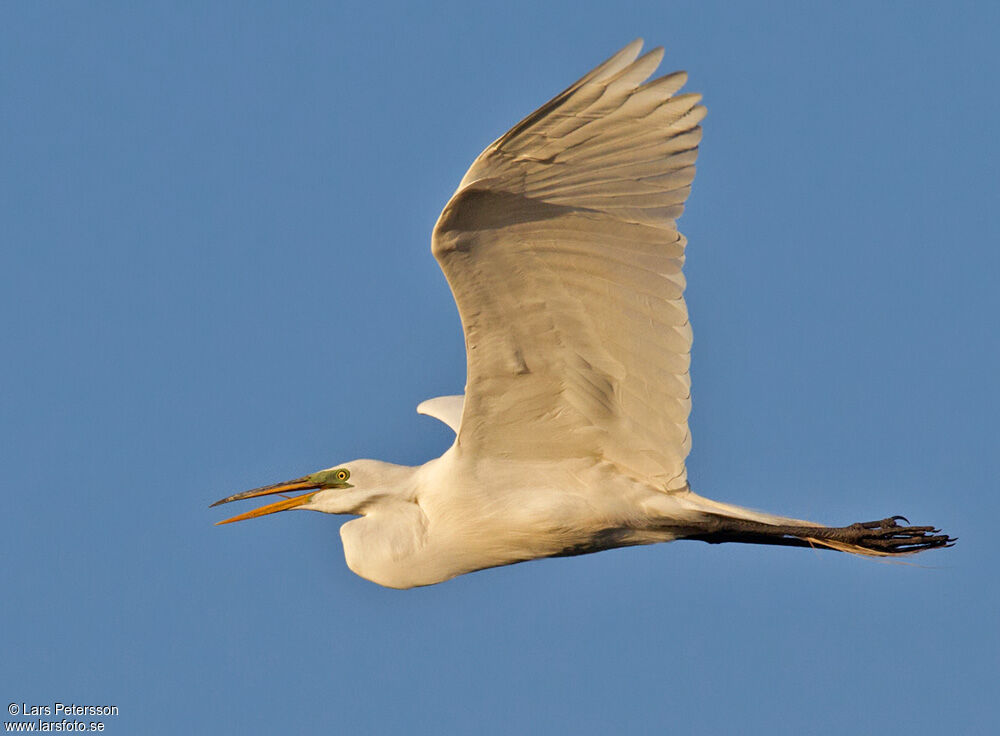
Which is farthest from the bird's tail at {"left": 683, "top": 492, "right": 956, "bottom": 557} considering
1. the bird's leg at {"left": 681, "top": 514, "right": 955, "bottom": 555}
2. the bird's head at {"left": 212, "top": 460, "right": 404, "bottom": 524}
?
the bird's head at {"left": 212, "top": 460, "right": 404, "bottom": 524}

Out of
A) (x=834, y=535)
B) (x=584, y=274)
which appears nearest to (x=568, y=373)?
(x=584, y=274)

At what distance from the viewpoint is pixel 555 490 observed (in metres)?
8.20

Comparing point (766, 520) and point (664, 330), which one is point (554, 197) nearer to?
point (664, 330)

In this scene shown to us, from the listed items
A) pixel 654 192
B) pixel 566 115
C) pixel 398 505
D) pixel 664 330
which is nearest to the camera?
pixel 566 115

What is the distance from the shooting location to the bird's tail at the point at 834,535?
8.17m

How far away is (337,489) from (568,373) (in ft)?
7.07

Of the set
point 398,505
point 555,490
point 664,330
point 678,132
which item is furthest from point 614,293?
point 398,505

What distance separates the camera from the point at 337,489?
29.8 ft

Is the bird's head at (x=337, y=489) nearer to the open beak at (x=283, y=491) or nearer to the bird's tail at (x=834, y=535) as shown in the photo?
the open beak at (x=283, y=491)

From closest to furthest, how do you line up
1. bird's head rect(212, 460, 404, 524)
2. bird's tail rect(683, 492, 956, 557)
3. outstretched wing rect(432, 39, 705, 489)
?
outstretched wing rect(432, 39, 705, 489) < bird's tail rect(683, 492, 956, 557) < bird's head rect(212, 460, 404, 524)

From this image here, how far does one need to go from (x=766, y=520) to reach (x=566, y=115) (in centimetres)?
293

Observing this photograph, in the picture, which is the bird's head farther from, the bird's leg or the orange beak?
the bird's leg

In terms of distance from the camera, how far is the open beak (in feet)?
30.2

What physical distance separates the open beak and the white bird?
1 centimetres
